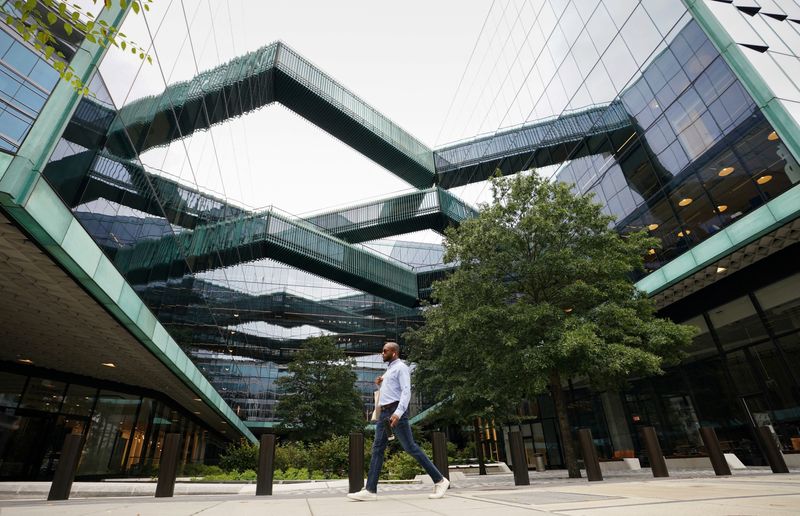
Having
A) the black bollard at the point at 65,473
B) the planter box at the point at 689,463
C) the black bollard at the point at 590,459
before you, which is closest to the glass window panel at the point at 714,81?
the black bollard at the point at 590,459

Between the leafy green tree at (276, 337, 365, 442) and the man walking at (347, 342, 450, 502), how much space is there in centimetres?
2171

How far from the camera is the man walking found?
4.73 meters

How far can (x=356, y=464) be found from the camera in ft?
20.8

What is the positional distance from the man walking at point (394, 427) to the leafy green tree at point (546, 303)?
6627 mm

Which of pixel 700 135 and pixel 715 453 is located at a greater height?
pixel 700 135

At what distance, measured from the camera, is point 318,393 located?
26312 mm

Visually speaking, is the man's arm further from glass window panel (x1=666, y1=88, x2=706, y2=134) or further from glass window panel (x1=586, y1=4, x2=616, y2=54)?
glass window panel (x1=586, y1=4, x2=616, y2=54)

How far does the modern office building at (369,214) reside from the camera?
713cm

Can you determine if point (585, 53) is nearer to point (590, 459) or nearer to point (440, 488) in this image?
point (590, 459)

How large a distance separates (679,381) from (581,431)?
11402mm

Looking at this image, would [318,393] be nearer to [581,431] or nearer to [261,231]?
[261,231]

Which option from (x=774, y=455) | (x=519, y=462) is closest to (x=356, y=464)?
(x=519, y=462)

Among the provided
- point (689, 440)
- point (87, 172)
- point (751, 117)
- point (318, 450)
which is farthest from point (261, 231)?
point (689, 440)

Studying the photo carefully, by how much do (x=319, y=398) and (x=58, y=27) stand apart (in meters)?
23.2
